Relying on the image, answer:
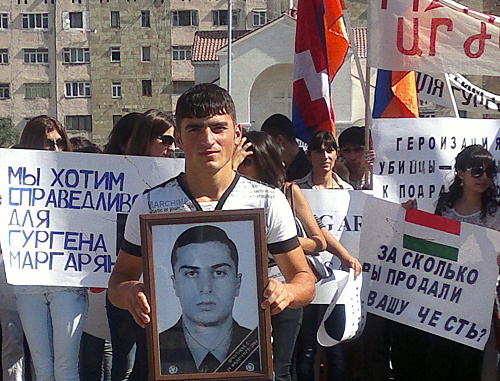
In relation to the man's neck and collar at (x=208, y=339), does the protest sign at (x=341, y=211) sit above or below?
above

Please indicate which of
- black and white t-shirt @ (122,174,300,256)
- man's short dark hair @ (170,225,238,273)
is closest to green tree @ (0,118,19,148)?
black and white t-shirt @ (122,174,300,256)

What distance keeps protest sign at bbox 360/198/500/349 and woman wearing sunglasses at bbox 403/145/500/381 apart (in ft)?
0.60

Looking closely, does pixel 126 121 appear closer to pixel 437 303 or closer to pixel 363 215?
pixel 363 215

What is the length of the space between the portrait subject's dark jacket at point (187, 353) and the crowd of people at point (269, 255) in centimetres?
5

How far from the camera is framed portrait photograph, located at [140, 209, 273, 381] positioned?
3609mm

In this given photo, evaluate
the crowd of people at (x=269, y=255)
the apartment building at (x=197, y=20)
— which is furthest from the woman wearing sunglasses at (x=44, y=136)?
the apartment building at (x=197, y=20)

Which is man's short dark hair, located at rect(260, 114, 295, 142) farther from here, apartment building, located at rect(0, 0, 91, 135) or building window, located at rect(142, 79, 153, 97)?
apartment building, located at rect(0, 0, 91, 135)

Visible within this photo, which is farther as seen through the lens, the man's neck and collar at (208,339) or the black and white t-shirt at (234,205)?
the black and white t-shirt at (234,205)

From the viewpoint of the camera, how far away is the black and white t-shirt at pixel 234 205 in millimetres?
3852

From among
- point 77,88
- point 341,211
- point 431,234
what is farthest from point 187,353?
point 77,88

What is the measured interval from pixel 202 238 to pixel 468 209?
253 centimetres

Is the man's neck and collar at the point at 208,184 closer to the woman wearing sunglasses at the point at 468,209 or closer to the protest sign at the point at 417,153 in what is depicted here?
the woman wearing sunglasses at the point at 468,209

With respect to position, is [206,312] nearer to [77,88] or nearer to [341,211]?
[341,211]

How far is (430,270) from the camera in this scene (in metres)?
5.62
